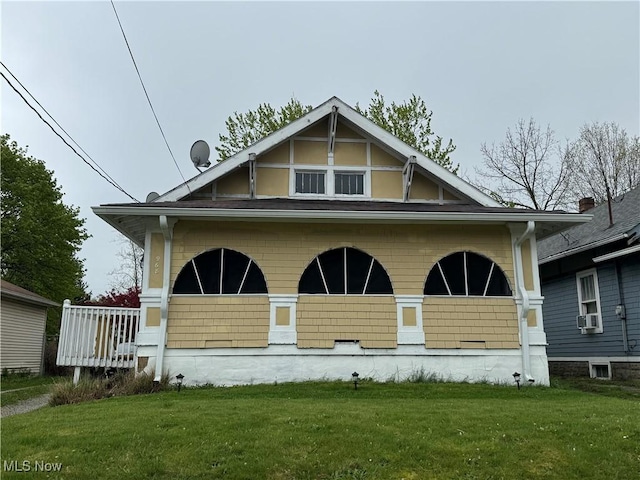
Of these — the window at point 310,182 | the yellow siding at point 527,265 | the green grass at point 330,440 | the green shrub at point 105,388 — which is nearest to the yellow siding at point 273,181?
the window at point 310,182

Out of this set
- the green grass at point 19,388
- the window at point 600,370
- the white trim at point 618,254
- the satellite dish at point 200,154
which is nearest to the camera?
the green grass at point 19,388

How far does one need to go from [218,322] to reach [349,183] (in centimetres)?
422

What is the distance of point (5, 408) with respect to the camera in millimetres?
9883

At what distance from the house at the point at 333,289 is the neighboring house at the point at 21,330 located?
9901 mm

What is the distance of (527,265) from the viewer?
10656mm

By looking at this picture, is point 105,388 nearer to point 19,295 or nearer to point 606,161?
point 19,295

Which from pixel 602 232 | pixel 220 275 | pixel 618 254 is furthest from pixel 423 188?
pixel 602 232

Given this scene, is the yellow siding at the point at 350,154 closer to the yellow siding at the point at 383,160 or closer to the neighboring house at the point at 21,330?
the yellow siding at the point at 383,160

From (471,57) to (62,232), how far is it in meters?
20.7

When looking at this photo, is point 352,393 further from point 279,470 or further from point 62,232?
point 62,232

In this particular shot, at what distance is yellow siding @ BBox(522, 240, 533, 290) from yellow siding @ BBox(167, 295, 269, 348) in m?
5.03

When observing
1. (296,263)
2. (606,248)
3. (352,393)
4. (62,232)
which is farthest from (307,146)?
(62,232)

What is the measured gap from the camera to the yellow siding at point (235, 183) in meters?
11.5


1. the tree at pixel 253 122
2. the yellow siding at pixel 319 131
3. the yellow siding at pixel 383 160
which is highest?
the tree at pixel 253 122
